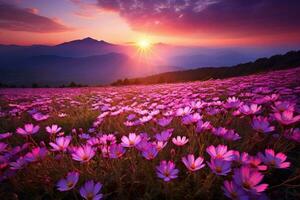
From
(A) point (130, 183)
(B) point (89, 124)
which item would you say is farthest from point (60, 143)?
(B) point (89, 124)

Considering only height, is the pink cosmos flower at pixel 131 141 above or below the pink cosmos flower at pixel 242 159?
above

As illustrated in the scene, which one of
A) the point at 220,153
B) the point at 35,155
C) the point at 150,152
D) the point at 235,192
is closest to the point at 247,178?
the point at 235,192

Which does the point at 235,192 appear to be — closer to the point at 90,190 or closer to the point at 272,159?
the point at 272,159

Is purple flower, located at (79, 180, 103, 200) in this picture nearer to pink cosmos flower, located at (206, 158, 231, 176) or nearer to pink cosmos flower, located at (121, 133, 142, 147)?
pink cosmos flower, located at (121, 133, 142, 147)

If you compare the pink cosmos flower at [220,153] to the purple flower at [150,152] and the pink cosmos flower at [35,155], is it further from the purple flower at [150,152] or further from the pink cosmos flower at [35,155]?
the pink cosmos flower at [35,155]

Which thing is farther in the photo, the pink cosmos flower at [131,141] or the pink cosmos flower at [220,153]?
the pink cosmos flower at [131,141]

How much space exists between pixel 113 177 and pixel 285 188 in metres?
1.30

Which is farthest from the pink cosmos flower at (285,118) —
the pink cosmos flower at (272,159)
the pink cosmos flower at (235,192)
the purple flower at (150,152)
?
the purple flower at (150,152)

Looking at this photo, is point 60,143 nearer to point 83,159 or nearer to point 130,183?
point 83,159

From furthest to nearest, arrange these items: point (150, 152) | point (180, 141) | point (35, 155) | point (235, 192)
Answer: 1. point (180, 141)
2. point (35, 155)
3. point (150, 152)
4. point (235, 192)

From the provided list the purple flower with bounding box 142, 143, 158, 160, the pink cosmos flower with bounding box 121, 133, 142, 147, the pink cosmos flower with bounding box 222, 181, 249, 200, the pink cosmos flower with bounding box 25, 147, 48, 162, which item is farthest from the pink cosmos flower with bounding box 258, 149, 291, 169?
the pink cosmos flower with bounding box 25, 147, 48, 162

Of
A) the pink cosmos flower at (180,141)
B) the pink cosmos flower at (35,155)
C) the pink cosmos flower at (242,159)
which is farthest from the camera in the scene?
→ the pink cosmos flower at (180,141)

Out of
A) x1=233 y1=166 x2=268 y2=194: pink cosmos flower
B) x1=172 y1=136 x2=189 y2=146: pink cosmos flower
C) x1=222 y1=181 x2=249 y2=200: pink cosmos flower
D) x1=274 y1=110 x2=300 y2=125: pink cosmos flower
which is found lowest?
x1=222 y1=181 x2=249 y2=200: pink cosmos flower

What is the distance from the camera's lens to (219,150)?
158 cm
